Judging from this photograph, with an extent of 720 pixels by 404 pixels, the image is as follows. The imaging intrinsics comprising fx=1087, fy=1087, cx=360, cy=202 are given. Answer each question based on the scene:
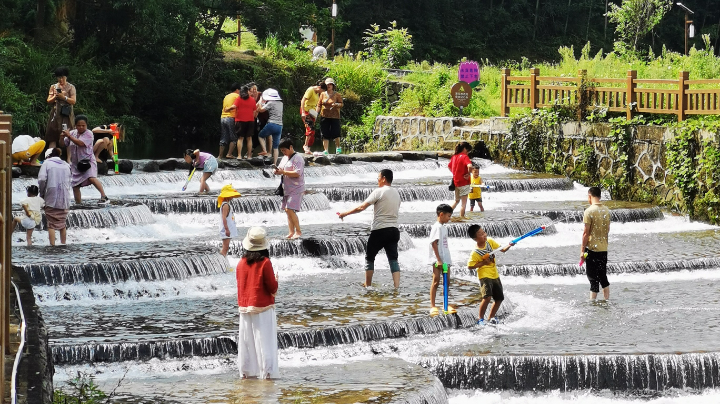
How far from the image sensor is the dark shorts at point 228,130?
22081mm

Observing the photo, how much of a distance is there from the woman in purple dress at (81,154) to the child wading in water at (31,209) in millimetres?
1835

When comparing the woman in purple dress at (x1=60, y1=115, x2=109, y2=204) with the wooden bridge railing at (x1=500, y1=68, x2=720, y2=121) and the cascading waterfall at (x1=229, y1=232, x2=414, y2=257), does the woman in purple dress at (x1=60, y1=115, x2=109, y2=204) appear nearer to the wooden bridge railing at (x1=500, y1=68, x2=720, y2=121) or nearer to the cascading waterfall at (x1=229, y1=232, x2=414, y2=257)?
the cascading waterfall at (x1=229, y1=232, x2=414, y2=257)

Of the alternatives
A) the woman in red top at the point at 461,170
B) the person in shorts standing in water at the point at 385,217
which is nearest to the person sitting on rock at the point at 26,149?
the woman in red top at the point at 461,170

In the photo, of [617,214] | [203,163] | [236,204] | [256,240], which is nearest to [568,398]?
[256,240]

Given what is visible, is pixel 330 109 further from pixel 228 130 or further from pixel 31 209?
pixel 31 209

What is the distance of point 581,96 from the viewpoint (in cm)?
2350

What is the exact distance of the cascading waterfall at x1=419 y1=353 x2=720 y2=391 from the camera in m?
10.4

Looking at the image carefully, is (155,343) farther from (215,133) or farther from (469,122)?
(215,133)

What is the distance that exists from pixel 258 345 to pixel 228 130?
1372 centimetres

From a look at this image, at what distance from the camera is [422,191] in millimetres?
20500

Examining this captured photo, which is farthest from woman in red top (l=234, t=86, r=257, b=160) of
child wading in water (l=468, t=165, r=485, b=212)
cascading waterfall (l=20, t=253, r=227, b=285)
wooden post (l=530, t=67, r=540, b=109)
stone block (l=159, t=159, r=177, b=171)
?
cascading waterfall (l=20, t=253, r=227, b=285)

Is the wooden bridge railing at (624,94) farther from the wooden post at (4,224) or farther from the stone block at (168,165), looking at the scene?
the wooden post at (4,224)

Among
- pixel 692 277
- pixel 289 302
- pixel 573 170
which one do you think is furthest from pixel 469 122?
pixel 289 302

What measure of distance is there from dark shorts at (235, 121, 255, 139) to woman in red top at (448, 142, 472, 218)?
5.80m
